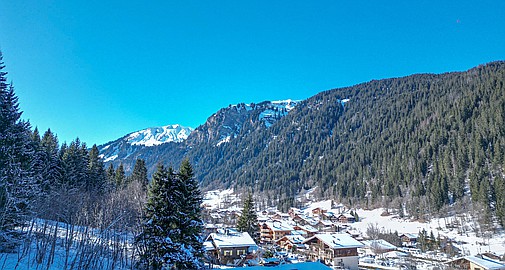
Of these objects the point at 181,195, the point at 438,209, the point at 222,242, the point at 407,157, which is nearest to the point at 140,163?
the point at 222,242

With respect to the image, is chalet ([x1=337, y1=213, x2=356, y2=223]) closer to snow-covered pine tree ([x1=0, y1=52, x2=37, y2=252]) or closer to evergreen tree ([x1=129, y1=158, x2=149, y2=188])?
evergreen tree ([x1=129, y1=158, x2=149, y2=188])

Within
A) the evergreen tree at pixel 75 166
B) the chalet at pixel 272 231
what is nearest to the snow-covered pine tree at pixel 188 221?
the evergreen tree at pixel 75 166

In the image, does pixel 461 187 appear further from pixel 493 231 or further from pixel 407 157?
pixel 407 157

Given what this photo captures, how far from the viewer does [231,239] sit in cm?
4500

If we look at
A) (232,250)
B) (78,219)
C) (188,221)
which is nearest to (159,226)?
(188,221)

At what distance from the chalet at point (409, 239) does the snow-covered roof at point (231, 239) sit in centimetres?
4972

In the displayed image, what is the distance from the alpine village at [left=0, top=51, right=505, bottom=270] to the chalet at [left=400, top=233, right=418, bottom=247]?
343 mm

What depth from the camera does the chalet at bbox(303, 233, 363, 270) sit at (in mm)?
52219

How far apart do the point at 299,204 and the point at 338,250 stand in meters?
90.9

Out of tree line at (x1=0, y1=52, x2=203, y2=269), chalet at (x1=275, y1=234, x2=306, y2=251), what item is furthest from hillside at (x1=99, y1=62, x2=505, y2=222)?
tree line at (x1=0, y1=52, x2=203, y2=269)

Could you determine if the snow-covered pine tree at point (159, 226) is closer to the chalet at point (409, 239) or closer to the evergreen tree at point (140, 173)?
the evergreen tree at point (140, 173)

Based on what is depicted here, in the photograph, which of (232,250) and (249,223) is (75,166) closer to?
(232,250)

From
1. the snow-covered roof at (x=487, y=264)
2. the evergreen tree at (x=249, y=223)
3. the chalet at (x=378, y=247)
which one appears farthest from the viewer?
the chalet at (x=378, y=247)

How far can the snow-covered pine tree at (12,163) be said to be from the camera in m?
16.7
